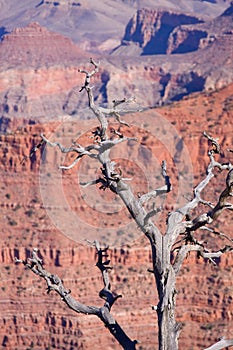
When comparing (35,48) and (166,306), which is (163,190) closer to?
(166,306)

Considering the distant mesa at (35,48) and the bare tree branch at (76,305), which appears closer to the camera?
the bare tree branch at (76,305)

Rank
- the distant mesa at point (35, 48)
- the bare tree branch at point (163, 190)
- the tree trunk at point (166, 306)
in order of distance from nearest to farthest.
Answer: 1. the tree trunk at point (166, 306)
2. the bare tree branch at point (163, 190)
3. the distant mesa at point (35, 48)

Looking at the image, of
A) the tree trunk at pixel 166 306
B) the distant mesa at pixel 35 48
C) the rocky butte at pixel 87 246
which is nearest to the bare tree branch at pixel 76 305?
the tree trunk at pixel 166 306

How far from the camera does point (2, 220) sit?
45.6 meters

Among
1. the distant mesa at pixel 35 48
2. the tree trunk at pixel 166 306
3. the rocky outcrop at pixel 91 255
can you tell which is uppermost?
the distant mesa at pixel 35 48

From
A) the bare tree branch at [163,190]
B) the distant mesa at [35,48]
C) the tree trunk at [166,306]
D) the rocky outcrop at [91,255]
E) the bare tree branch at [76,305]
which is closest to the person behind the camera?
the tree trunk at [166,306]

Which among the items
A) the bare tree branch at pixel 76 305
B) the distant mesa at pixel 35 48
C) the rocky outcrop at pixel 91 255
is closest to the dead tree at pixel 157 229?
the bare tree branch at pixel 76 305

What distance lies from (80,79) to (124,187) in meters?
129

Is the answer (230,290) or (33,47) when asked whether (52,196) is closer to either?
→ (230,290)

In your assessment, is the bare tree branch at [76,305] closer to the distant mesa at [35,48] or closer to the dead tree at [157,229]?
the dead tree at [157,229]

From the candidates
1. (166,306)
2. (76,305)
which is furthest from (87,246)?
(166,306)

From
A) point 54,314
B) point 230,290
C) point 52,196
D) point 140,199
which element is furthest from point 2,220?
point 140,199

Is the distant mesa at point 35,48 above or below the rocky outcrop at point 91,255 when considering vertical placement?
above

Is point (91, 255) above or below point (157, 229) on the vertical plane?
below
